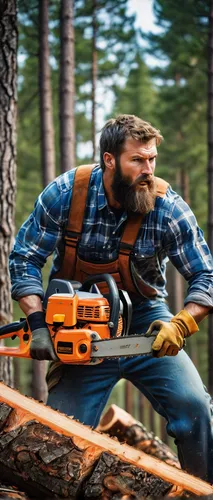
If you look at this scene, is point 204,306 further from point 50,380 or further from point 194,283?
point 50,380

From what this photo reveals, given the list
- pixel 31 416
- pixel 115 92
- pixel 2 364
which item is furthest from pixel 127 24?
pixel 31 416

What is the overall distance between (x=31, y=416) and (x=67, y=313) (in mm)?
597

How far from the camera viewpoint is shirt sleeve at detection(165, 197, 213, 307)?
3922 mm

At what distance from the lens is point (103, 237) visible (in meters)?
4.03

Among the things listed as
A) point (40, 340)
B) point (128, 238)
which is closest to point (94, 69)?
point (128, 238)

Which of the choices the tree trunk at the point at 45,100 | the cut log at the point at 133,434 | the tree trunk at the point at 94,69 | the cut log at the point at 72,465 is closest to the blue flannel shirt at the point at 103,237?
the cut log at the point at 72,465

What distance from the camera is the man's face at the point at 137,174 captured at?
386 centimetres

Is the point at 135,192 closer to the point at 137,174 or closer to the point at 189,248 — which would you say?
the point at 137,174

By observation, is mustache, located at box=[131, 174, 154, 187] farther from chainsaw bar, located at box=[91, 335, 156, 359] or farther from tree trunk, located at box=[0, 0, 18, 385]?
tree trunk, located at box=[0, 0, 18, 385]

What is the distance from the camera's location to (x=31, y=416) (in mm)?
3416

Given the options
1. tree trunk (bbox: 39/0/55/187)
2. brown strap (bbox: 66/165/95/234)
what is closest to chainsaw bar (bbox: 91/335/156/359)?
brown strap (bbox: 66/165/95/234)

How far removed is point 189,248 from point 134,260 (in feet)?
1.16

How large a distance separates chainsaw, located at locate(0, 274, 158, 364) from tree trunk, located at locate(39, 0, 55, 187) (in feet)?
18.8

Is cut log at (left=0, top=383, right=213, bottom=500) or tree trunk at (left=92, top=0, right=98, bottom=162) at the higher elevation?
tree trunk at (left=92, top=0, right=98, bottom=162)
